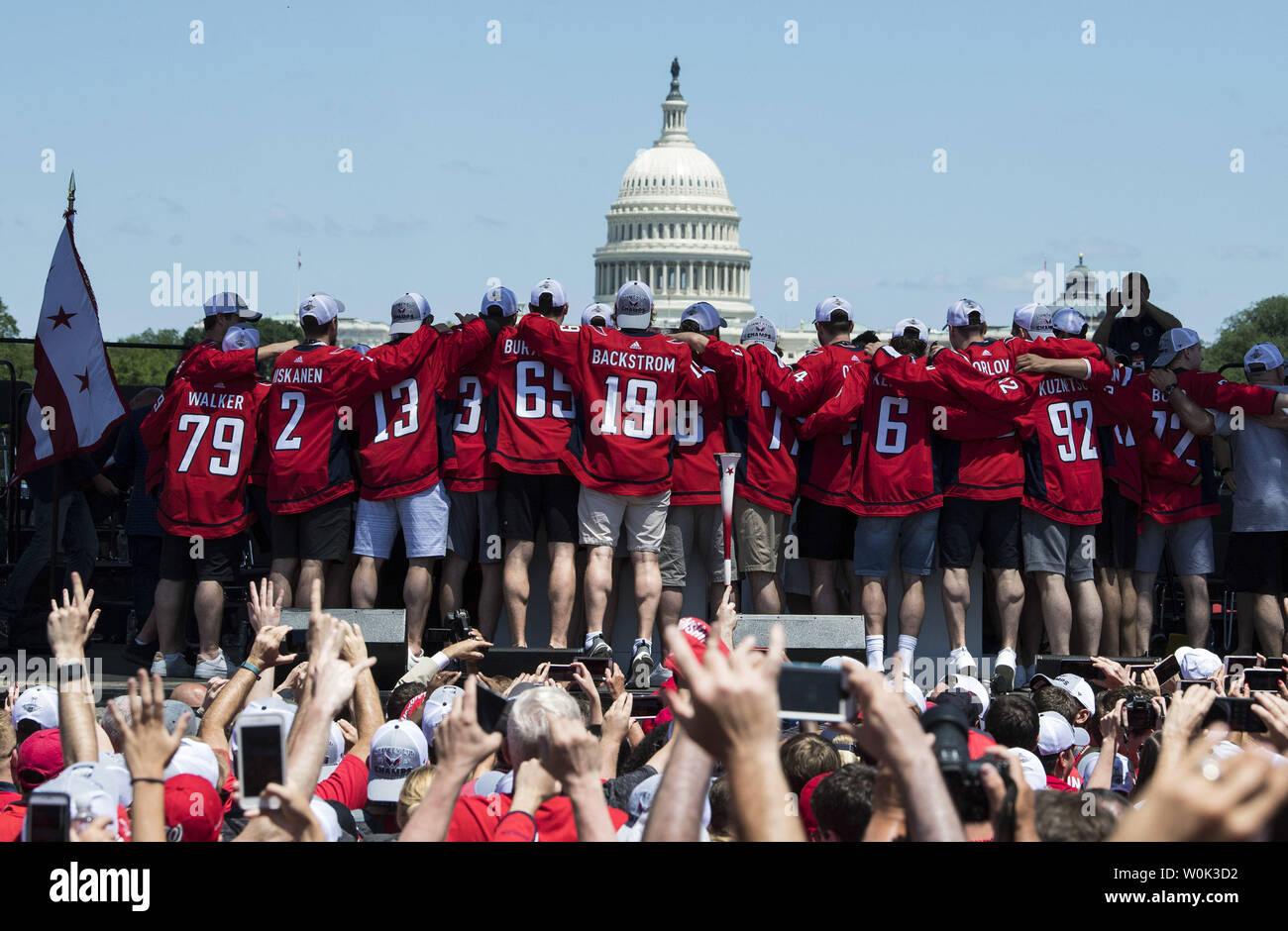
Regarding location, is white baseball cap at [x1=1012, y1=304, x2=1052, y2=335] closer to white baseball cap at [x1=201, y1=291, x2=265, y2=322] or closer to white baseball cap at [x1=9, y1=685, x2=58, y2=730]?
white baseball cap at [x1=201, y1=291, x2=265, y2=322]

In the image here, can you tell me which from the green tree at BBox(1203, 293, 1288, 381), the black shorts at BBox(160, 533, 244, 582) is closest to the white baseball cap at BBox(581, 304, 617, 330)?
the black shorts at BBox(160, 533, 244, 582)

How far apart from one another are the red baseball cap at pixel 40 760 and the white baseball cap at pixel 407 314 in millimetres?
5116

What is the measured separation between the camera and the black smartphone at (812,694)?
3.06 metres

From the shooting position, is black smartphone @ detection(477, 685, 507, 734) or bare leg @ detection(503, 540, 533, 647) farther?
bare leg @ detection(503, 540, 533, 647)

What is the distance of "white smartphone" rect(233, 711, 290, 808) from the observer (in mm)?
3443

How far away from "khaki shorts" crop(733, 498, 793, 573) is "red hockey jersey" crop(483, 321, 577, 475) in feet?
3.70

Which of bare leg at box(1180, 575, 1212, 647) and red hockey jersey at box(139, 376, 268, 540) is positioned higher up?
red hockey jersey at box(139, 376, 268, 540)

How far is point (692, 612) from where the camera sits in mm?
10453

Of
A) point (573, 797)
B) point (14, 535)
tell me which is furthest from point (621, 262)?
point (573, 797)

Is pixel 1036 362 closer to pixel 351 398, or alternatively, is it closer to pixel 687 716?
pixel 351 398

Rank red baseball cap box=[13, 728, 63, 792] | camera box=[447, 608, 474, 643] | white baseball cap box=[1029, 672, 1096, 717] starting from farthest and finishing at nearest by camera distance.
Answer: camera box=[447, 608, 474, 643] < white baseball cap box=[1029, 672, 1096, 717] < red baseball cap box=[13, 728, 63, 792]

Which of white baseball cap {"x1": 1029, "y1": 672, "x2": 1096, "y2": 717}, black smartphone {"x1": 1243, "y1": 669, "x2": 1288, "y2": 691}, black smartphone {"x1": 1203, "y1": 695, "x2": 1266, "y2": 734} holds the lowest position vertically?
→ white baseball cap {"x1": 1029, "y1": 672, "x2": 1096, "y2": 717}

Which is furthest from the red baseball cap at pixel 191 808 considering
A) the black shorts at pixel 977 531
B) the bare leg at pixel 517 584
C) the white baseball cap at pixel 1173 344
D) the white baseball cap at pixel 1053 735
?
the white baseball cap at pixel 1173 344

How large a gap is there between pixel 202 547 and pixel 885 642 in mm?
4217
